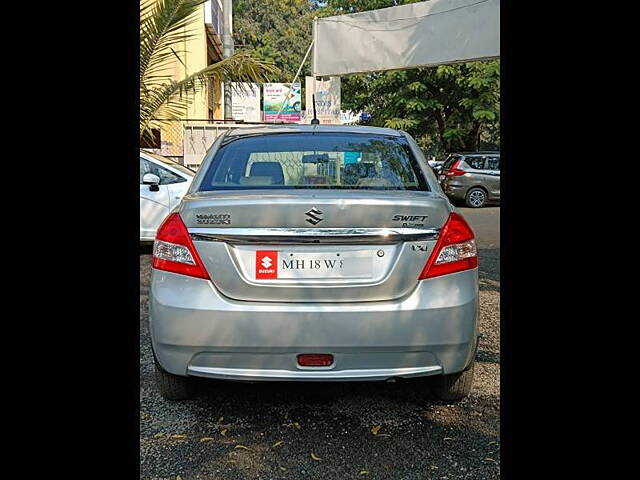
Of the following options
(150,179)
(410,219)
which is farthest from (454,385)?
(150,179)

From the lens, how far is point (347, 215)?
2.72m

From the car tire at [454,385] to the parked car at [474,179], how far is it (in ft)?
47.8

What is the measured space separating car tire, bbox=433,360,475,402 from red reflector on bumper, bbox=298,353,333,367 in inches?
29.9

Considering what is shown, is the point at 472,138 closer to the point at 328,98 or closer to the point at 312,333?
the point at 328,98

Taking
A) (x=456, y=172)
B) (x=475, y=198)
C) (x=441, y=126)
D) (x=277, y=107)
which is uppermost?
(x=277, y=107)

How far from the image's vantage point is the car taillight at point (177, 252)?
2.77 meters

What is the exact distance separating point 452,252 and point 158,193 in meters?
6.18

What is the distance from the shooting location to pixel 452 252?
9.30 ft

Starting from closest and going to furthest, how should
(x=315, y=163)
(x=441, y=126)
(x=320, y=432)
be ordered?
(x=320, y=432)
(x=315, y=163)
(x=441, y=126)

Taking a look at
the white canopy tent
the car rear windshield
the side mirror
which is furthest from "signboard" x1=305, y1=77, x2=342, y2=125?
the car rear windshield

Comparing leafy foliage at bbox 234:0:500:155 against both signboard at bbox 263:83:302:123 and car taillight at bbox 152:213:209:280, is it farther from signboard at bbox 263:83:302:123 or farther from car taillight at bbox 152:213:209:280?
car taillight at bbox 152:213:209:280

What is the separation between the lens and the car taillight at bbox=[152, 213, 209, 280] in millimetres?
2770
